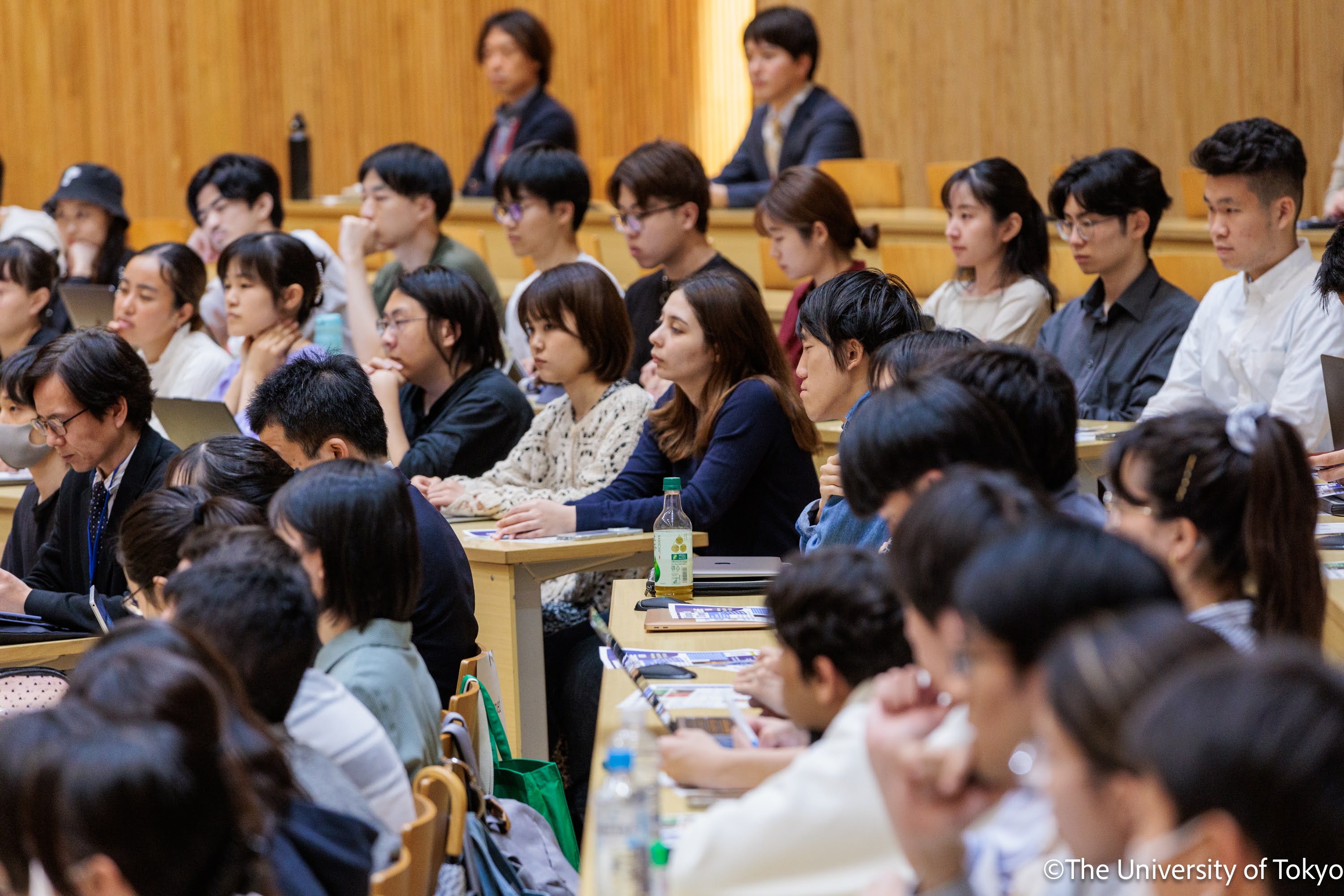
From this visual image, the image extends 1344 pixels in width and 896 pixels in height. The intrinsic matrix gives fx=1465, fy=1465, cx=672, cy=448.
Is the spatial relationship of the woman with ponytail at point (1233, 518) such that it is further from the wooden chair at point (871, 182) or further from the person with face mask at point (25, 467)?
the wooden chair at point (871, 182)

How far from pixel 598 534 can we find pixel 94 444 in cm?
113

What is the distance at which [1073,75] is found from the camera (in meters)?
6.78

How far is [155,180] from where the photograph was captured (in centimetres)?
878

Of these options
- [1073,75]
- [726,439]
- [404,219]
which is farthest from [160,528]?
[1073,75]

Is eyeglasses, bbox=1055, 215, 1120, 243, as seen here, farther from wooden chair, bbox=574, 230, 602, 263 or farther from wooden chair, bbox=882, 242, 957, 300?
wooden chair, bbox=574, 230, 602, 263

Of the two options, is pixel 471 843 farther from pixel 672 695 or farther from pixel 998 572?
pixel 998 572

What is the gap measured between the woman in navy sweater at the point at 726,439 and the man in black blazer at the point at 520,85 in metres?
3.67

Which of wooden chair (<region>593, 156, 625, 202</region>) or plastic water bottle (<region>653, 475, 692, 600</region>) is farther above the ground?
wooden chair (<region>593, 156, 625, 202</region>)

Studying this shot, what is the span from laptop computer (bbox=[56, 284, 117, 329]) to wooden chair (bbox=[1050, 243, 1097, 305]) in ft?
11.2

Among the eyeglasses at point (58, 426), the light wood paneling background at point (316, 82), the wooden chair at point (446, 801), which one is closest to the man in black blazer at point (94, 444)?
the eyeglasses at point (58, 426)

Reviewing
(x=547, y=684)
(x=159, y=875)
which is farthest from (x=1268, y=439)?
(x=547, y=684)

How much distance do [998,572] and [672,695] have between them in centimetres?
96

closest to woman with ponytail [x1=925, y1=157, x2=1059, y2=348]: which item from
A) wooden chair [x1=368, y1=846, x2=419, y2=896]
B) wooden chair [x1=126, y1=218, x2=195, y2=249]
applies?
wooden chair [x1=368, y1=846, x2=419, y2=896]

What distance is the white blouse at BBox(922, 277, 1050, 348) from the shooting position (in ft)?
15.1
